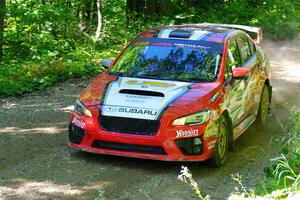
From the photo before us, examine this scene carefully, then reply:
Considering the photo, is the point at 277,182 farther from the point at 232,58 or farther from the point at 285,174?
the point at 232,58

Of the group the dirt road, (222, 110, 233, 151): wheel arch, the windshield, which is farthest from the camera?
the windshield

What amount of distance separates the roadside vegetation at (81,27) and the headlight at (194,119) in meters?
5.46

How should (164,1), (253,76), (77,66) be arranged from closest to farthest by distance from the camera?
(253,76)
(77,66)
(164,1)

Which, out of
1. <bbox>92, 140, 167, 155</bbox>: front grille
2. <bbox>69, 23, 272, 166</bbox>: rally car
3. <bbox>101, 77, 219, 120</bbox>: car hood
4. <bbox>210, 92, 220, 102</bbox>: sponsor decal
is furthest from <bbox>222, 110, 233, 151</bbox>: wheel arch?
<bbox>92, 140, 167, 155</bbox>: front grille

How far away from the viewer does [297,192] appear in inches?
174

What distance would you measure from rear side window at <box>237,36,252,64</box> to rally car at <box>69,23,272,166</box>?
0.04 meters

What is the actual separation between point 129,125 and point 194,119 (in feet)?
2.60

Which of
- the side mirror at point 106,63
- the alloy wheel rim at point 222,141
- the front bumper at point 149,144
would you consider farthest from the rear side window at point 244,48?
the front bumper at point 149,144

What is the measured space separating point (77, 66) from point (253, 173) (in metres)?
7.42

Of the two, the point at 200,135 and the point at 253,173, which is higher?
the point at 200,135

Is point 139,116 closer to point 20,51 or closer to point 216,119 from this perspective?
point 216,119

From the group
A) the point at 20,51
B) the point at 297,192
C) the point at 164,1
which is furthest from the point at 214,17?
the point at 297,192

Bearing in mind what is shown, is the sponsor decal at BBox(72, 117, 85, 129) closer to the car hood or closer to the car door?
the car hood

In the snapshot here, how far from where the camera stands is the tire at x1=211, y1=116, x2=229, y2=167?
6971 mm
